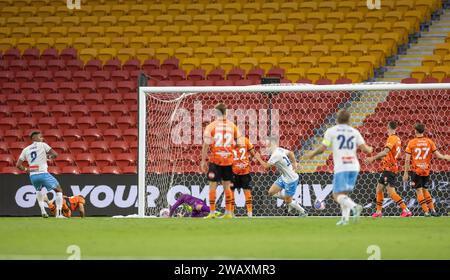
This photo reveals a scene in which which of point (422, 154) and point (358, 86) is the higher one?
point (358, 86)

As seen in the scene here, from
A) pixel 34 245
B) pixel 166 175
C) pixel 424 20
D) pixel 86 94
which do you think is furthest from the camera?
pixel 424 20

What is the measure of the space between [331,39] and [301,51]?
0.98 metres

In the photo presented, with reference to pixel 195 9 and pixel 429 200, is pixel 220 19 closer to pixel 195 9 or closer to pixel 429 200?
pixel 195 9

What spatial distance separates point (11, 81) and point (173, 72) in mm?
4852

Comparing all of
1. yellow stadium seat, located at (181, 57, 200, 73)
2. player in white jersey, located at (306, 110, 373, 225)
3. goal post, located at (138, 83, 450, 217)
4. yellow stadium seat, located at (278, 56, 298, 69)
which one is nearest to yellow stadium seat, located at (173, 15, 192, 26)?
yellow stadium seat, located at (181, 57, 200, 73)

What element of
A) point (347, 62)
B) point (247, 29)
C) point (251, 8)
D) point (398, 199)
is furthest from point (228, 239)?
point (251, 8)

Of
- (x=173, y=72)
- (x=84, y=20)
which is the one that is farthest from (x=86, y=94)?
(x=84, y=20)

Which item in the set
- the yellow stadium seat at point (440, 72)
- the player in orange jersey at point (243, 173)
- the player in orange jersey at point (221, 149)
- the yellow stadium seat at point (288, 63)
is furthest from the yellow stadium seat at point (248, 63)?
the player in orange jersey at point (221, 149)

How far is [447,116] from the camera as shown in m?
21.5

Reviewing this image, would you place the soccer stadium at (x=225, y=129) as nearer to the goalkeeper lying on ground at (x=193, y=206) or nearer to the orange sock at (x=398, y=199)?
the orange sock at (x=398, y=199)

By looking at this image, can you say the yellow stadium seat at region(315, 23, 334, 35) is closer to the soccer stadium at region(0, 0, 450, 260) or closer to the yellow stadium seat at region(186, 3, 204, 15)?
the soccer stadium at region(0, 0, 450, 260)

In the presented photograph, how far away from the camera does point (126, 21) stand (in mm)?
29719

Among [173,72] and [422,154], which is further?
[173,72]
